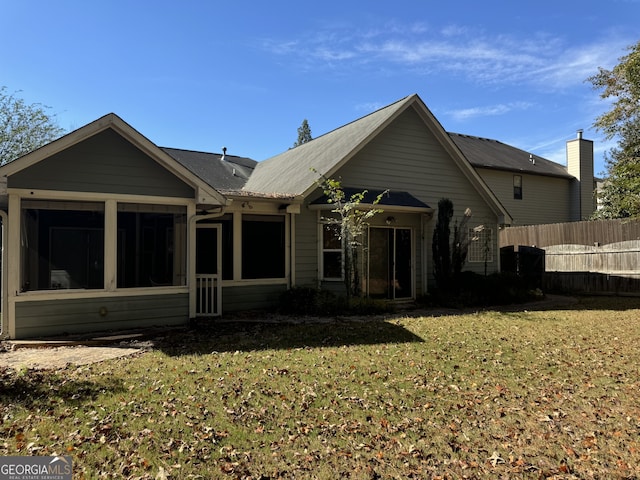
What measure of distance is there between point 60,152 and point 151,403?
5637mm

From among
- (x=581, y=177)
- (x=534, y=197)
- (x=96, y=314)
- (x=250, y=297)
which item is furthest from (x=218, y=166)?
(x=581, y=177)

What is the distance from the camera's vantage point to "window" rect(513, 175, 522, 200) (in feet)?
82.8

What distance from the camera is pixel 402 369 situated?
5.87m

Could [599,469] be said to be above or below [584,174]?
below

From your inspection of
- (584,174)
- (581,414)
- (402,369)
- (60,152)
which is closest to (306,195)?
(60,152)

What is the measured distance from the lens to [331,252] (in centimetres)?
1204

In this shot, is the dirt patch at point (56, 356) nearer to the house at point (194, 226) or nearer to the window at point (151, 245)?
the house at point (194, 226)

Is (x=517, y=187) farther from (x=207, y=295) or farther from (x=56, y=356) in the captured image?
(x=56, y=356)

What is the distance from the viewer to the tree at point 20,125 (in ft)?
71.8

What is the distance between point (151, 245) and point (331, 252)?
478cm

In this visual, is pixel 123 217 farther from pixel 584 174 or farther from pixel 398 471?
pixel 584 174

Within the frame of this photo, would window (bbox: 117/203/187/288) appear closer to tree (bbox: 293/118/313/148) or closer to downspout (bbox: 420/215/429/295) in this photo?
downspout (bbox: 420/215/429/295)

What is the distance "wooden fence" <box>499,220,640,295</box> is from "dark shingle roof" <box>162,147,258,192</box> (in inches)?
527

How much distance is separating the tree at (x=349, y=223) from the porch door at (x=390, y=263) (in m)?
0.92
